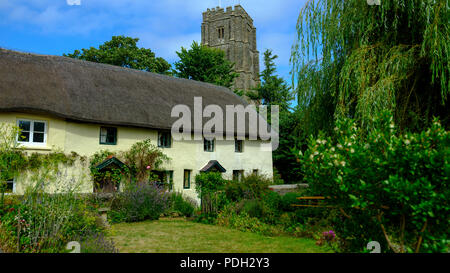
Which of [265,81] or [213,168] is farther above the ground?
[265,81]

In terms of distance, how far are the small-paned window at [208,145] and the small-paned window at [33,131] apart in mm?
7704

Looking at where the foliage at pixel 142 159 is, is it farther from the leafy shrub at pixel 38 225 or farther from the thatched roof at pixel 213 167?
the leafy shrub at pixel 38 225

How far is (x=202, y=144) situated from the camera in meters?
16.7

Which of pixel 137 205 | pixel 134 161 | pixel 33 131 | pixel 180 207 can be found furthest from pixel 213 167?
pixel 33 131

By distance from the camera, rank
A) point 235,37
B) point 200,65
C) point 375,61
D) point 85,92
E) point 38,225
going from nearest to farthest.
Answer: point 38,225 < point 375,61 < point 85,92 < point 200,65 < point 235,37

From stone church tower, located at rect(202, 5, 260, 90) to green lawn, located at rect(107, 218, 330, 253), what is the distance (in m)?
43.7

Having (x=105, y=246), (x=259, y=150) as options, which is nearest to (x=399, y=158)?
(x=105, y=246)

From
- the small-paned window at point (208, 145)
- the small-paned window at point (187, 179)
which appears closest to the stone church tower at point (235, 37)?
the small-paned window at point (208, 145)

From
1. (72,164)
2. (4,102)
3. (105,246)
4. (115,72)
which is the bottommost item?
(105,246)

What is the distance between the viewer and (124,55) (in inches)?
1195

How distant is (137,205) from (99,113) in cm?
498

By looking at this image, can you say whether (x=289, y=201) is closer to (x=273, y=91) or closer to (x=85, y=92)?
(x=85, y=92)
